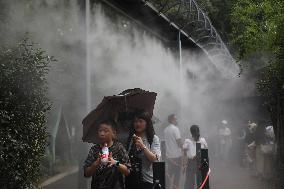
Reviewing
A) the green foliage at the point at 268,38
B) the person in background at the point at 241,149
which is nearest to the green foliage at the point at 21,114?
the green foliage at the point at 268,38

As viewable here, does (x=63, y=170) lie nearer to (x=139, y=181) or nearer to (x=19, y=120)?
(x=19, y=120)

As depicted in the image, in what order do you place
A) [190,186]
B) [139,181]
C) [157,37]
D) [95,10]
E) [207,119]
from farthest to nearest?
[207,119], [157,37], [95,10], [190,186], [139,181]

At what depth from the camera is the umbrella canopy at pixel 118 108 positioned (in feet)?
13.5

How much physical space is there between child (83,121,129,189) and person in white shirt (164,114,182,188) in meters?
4.70

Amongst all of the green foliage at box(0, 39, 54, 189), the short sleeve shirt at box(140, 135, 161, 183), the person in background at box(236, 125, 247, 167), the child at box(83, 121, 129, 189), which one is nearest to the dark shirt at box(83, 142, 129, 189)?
the child at box(83, 121, 129, 189)

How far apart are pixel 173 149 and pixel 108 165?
4946 mm

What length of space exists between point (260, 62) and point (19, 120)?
811 inches

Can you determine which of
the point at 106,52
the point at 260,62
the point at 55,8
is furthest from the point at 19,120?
the point at 260,62

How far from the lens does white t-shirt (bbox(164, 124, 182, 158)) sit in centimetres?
859

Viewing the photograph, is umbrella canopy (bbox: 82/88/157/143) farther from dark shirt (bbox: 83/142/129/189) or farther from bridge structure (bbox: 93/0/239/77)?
bridge structure (bbox: 93/0/239/77)

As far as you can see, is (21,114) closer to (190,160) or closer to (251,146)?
(190,160)

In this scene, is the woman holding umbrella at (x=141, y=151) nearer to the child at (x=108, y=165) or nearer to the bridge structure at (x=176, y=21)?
the child at (x=108, y=165)

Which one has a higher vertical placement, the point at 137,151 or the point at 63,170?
the point at 137,151

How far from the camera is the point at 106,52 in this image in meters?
9.89
